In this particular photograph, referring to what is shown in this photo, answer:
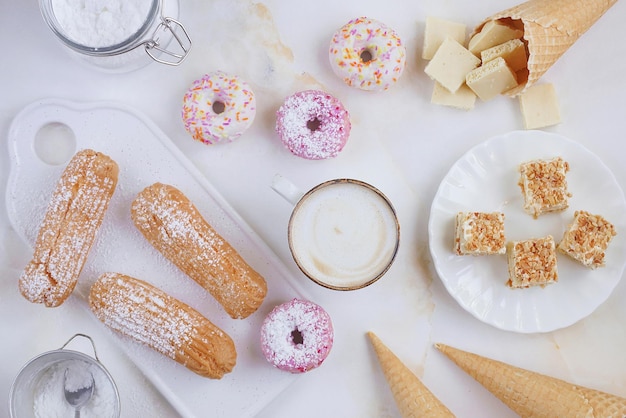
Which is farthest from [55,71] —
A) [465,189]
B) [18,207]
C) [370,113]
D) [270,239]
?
[465,189]

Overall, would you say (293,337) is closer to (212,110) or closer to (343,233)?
(343,233)

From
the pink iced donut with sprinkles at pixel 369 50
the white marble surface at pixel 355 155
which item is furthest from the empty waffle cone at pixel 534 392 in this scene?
the pink iced donut with sprinkles at pixel 369 50

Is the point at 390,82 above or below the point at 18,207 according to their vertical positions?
below

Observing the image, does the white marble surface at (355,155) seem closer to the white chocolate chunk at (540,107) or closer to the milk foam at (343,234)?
the white chocolate chunk at (540,107)

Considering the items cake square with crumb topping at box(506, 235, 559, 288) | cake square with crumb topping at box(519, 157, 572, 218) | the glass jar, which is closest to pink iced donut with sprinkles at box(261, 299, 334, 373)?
cake square with crumb topping at box(506, 235, 559, 288)

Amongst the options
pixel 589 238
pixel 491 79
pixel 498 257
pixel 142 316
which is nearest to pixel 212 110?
pixel 142 316

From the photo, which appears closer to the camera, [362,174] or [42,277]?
[42,277]

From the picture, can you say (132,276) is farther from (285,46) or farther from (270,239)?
(285,46)

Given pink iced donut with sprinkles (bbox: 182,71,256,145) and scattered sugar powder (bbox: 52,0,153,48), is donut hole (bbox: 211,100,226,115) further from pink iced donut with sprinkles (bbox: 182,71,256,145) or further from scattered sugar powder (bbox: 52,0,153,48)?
scattered sugar powder (bbox: 52,0,153,48)
